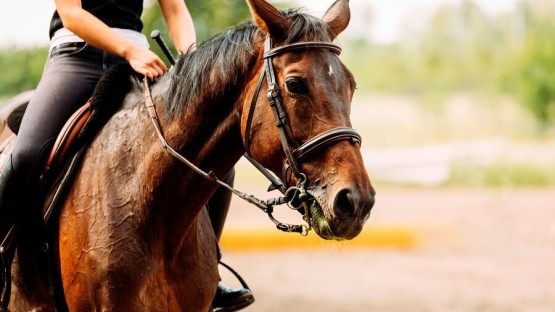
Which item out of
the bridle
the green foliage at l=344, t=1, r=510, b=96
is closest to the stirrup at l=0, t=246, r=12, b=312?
the bridle

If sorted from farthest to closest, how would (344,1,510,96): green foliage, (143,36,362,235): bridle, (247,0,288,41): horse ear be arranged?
(344,1,510,96): green foliage
(247,0,288,41): horse ear
(143,36,362,235): bridle

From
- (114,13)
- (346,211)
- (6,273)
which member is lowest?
(6,273)

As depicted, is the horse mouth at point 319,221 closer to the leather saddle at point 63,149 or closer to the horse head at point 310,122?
the horse head at point 310,122

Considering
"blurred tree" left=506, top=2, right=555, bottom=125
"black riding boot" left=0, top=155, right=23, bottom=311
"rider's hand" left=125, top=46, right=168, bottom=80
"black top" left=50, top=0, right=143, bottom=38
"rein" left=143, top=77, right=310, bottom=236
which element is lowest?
"black riding boot" left=0, top=155, right=23, bottom=311

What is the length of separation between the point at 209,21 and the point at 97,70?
10.9 m

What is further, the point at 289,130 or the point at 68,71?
the point at 68,71

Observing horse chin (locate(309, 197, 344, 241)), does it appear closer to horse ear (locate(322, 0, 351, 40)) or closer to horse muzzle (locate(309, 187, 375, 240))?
horse muzzle (locate(309, 187, 375, 240))

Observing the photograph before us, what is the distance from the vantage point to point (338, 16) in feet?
9.98

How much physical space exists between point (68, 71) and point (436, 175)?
15154mm

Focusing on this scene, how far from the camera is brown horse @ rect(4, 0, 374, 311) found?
8.57ft

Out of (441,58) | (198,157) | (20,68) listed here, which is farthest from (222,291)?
(441,58)

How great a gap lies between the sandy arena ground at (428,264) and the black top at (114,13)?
3.22 m

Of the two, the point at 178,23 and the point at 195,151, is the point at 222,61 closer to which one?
the point at 195,151

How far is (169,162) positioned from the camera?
3066mm
